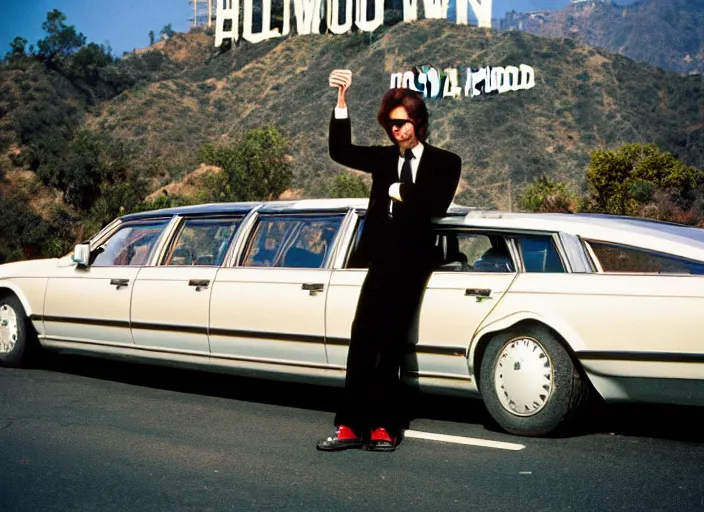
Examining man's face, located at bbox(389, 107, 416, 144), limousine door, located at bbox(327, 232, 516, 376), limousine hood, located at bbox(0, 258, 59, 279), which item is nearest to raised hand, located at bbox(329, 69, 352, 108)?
man's face, located at bbox(389, 107, 416, 144)

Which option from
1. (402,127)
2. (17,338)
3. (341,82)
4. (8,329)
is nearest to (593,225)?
(402,127)

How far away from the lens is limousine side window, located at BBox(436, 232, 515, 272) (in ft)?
20.4

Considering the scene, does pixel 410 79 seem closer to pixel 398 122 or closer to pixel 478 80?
pixel 478 80

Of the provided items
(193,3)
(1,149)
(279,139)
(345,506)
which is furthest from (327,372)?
(193,3)

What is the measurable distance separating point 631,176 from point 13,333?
115ft

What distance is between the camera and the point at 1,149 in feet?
217

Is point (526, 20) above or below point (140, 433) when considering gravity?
above

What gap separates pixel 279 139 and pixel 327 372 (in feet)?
158

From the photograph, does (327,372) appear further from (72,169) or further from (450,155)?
(72,169)

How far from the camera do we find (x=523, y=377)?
5785 mm

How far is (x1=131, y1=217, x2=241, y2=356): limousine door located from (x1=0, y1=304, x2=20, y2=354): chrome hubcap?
1647 mm

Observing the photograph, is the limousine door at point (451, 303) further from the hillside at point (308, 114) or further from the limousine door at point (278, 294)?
the hillside at point (308, 114)

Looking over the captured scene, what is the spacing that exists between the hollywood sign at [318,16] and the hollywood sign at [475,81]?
29.8 ft

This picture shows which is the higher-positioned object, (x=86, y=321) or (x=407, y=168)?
(x=407, y=168)
